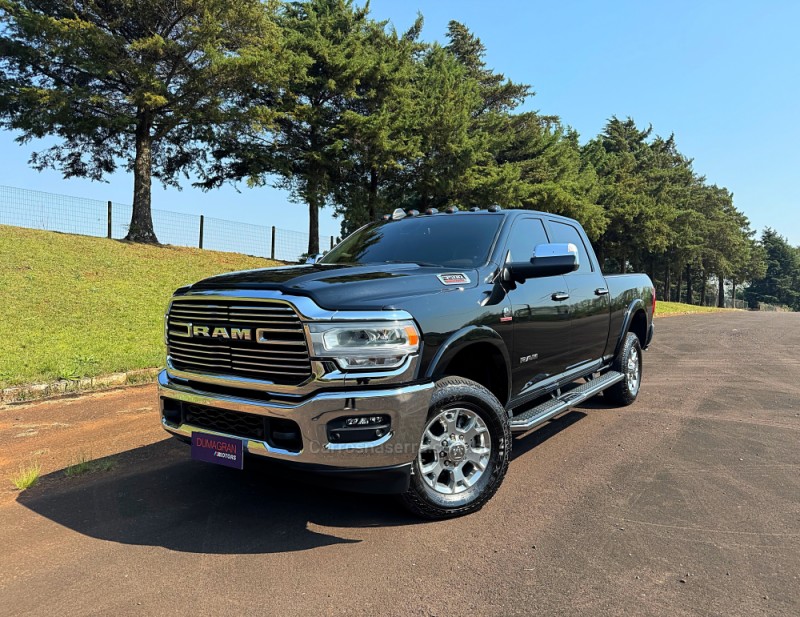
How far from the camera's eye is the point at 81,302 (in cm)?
1080

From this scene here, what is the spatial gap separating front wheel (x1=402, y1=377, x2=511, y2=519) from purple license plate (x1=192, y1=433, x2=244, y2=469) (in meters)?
1.00

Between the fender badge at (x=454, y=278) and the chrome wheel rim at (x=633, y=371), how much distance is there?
11.9 ft

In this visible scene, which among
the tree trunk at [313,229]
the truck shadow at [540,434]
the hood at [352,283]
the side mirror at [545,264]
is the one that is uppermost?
the tree trunk at [313,229]

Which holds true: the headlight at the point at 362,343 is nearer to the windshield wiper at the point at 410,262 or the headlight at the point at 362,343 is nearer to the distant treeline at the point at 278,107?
the windshield wiper at the point at 410,262

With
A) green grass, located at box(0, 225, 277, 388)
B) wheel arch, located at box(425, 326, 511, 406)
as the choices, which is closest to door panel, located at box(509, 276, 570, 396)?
wheel arch, located at box(425, 326, 511, 406)

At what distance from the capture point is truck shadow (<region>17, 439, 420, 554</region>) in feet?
10.4

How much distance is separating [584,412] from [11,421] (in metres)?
6.10

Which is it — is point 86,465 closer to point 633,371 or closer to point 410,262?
point 410,262

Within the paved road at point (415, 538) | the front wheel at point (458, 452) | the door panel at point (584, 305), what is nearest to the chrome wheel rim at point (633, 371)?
the door panel at point (584, 305)

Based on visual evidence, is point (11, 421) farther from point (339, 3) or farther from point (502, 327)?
point (339, 3)

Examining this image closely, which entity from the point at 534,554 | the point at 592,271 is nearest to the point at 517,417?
the point at 534,554

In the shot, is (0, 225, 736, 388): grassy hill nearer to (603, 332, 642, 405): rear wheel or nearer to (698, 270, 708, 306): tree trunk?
(603, 332, 642, 405): rear wheel

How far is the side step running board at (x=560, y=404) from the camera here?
13.0 ft

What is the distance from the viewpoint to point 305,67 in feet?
67.9
